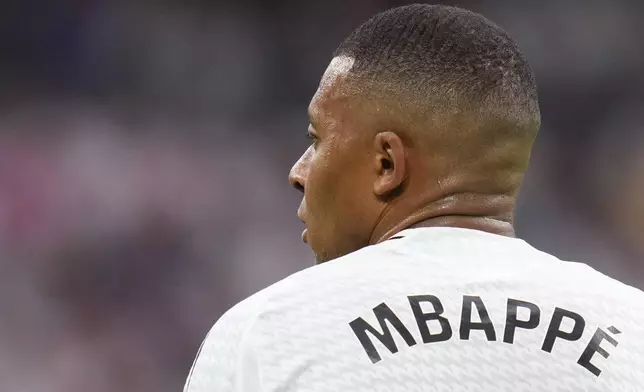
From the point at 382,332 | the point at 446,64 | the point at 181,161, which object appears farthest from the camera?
the point at 181,161

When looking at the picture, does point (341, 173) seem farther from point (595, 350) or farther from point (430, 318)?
point (595, 350)

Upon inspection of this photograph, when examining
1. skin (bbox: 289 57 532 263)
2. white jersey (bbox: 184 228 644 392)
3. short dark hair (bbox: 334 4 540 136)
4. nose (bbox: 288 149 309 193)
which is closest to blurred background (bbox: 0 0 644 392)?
nose (bbox: 288 149 309 193)

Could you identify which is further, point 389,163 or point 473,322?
A: point 389,163

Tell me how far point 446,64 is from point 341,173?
26 cm

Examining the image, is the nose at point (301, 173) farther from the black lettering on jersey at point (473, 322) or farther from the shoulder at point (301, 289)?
the black lettering on jersey at point (473, 322)

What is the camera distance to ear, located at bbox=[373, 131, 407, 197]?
1.58 metres

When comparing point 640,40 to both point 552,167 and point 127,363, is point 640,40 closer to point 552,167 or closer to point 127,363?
point 552,167

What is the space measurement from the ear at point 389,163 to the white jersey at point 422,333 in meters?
0.18

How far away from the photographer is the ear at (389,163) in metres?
1.58

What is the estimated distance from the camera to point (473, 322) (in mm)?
1354

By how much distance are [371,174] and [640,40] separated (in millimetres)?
4764

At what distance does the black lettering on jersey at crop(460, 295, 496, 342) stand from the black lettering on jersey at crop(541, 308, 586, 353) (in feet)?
0.26

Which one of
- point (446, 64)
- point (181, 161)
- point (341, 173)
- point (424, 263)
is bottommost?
point (181, 161)

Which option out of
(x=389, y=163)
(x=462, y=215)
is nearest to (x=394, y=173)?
(x=389, y=163)
